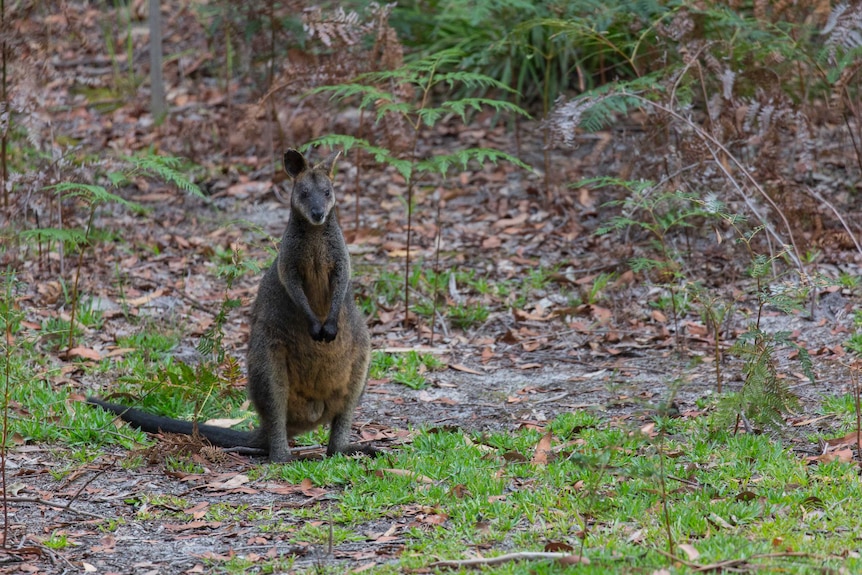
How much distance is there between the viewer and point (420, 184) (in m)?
10.4

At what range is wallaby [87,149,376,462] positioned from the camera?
215 inches

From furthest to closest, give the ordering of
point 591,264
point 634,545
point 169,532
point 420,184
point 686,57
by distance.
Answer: point 420,184 < point 591,264 < point 686,57 < point 169,532 < point 634,545

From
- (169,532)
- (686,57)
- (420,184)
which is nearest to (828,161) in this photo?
(686,57)

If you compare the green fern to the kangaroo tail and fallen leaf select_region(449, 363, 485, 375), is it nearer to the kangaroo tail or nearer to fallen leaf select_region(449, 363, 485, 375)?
fallen leaf select_region(449, 363, 485, 375)

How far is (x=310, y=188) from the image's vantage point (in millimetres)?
5426

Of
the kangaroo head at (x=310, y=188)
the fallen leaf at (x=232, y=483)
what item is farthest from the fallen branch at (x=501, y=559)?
the kangaroo head at (x=310, y=188)

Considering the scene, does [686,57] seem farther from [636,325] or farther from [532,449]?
[532,449]

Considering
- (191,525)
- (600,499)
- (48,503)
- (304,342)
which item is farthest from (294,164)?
(600,499)

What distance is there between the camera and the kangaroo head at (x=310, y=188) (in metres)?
5.37

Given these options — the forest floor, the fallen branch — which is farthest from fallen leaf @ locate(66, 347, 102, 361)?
the fallen branch

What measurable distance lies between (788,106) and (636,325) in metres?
2.02

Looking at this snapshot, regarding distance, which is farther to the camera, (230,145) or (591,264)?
(230,145)

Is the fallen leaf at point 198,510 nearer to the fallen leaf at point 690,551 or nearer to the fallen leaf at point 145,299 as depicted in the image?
the fallen leaf at point 690,551

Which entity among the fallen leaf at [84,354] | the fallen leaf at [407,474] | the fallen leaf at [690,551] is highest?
the fallen leaf at [690,551]
